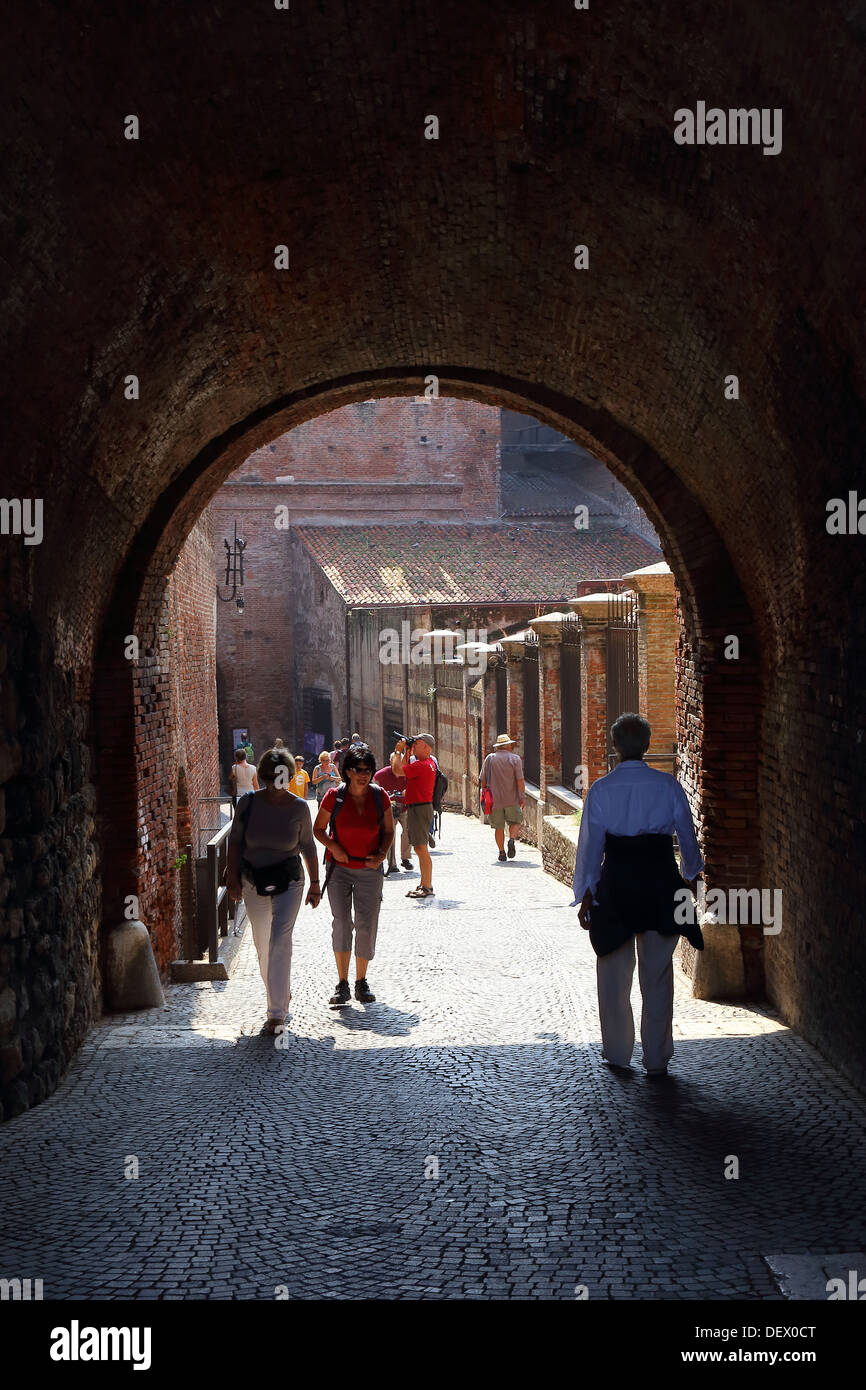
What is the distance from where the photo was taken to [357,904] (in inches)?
Result: 308

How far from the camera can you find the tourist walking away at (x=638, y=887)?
5781mm

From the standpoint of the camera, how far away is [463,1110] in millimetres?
5508

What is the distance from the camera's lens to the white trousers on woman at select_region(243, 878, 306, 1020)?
6973 millimetres

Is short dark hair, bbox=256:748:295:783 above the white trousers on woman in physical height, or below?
above

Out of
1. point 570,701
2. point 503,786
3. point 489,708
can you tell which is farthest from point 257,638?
point 503,786

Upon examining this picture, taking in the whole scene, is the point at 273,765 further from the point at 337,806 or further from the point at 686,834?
the point at 686,834

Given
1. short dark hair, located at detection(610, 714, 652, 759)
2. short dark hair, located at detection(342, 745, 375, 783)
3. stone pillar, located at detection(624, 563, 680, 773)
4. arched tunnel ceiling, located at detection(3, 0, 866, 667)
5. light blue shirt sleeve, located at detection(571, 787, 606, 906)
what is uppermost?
arched tunnel ceiling, located at detection(3, 0, 866, 667)

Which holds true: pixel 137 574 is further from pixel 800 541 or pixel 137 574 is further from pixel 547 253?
pixel 800 541

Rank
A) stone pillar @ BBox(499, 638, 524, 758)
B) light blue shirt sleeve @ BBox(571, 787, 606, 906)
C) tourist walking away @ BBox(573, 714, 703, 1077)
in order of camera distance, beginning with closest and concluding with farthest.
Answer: tourist walking away @ BBox(573, 714, 703, 1077) < light blue shirt sleeve @ BBox(571, 787, 606, 906) < stone pillar @ BBox(499, 638, 524, 758)

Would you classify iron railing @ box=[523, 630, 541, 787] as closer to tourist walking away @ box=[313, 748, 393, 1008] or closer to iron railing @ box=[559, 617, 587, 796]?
iron railing @ box=[559, 617, 587, 796]

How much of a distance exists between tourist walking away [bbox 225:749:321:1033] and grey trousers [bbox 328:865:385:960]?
0.71 meters

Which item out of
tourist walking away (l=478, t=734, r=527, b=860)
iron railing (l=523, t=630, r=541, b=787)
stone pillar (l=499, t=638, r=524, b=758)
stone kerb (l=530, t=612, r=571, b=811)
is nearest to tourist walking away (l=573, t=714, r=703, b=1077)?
tourist walking away (l=478, t=734, r=527, b=860)

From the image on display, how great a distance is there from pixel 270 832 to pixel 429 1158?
253 cm

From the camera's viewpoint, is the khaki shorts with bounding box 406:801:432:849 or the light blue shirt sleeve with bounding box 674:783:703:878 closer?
the light blue shirt sleeve with bounding box 674:783:703:878
